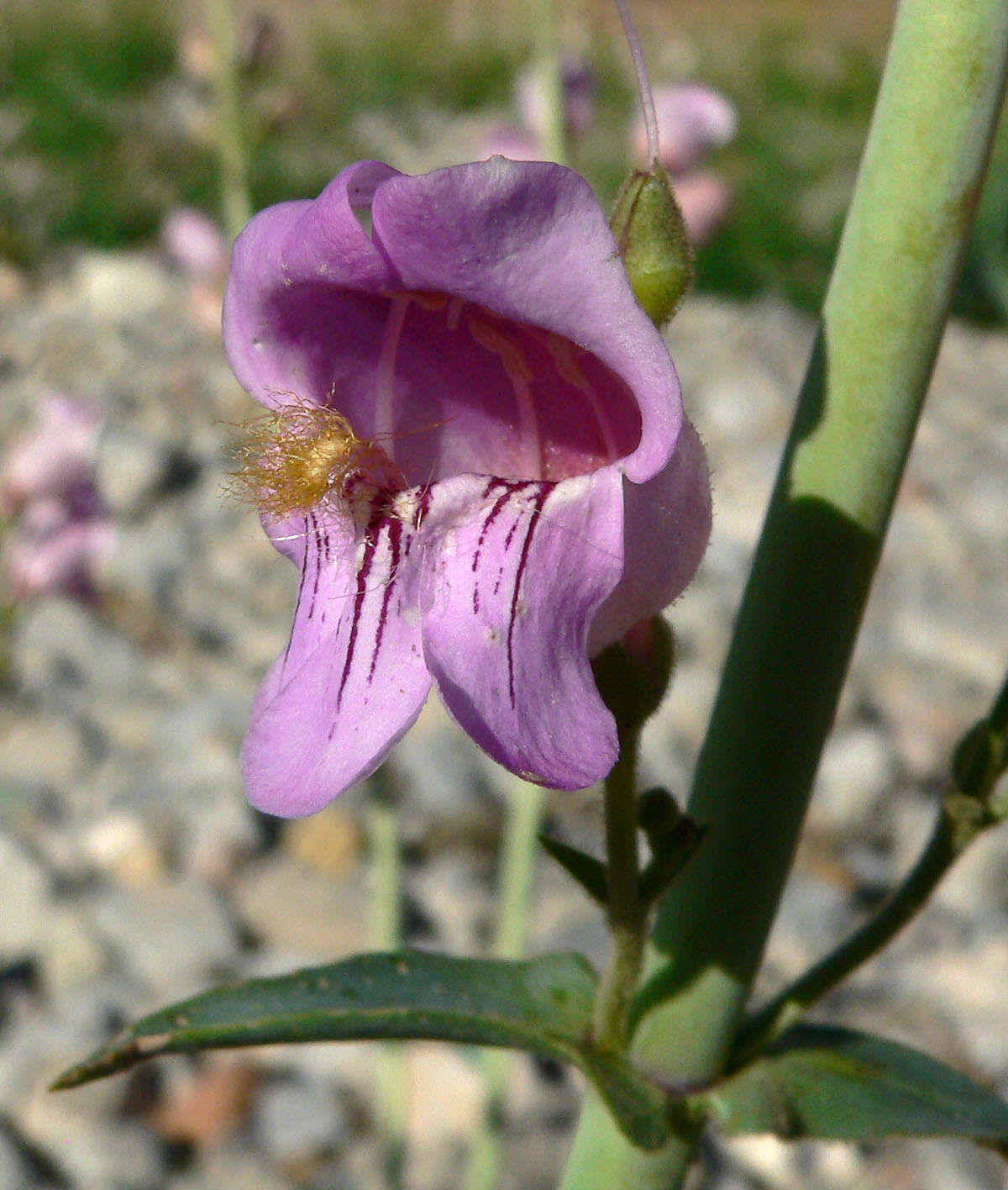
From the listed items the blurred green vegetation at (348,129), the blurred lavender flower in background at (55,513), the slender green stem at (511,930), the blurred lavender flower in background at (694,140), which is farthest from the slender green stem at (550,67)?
the blurred green vegetation at (348,129)

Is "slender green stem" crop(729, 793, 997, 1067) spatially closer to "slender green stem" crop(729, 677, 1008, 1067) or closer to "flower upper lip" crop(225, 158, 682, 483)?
"slender green stem" crop(729, 677, 1008, 1067)

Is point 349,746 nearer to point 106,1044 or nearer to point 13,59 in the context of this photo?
point 106,1044

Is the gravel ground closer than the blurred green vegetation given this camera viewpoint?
Yes

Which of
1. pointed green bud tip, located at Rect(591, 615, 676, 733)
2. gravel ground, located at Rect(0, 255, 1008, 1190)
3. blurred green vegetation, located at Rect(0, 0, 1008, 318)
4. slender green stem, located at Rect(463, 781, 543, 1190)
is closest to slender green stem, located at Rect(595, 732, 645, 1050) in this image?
pointed green bud tip, located at Rect(591, 615, 676, 733)

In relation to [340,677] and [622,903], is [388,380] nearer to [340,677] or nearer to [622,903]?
[340,677]

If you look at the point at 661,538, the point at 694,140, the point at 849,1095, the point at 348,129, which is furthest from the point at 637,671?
the point at 348,129

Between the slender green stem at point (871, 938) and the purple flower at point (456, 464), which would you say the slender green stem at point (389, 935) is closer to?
the slender green stem at point (871, 938)
